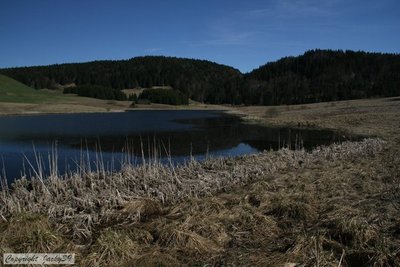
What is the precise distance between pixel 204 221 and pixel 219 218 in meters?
0.65

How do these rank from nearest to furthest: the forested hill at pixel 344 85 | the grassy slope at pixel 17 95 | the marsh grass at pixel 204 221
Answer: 1. the marsh grass at pixel 204 221
2. the grassy slope at pixel 17 95
3. the forested hill at pixel 344 85

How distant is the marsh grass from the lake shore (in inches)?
1.0

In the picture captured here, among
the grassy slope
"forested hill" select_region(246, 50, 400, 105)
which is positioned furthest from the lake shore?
"forested hill" select_region(246, 50, 400, 105)

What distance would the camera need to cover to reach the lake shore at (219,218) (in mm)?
7625

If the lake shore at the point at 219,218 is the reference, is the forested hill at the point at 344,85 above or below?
above

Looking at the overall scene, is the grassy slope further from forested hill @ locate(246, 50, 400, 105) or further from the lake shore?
the lake shore

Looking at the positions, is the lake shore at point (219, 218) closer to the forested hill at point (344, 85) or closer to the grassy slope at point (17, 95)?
the grassy slope at point (17, 95)

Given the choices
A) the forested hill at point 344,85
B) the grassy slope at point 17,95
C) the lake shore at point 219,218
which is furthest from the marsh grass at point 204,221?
the forested hill at point 344,85

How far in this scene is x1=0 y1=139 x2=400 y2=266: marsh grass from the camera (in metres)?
7.60

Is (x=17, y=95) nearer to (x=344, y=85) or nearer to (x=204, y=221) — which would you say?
(x=344, y=85)

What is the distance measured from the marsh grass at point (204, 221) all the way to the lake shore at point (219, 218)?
2 cm

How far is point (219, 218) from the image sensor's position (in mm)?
9891

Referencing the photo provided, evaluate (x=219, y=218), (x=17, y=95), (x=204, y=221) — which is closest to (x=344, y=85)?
(x=17, y=95)

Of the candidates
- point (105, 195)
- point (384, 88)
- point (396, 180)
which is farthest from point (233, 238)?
point (384, 88)
